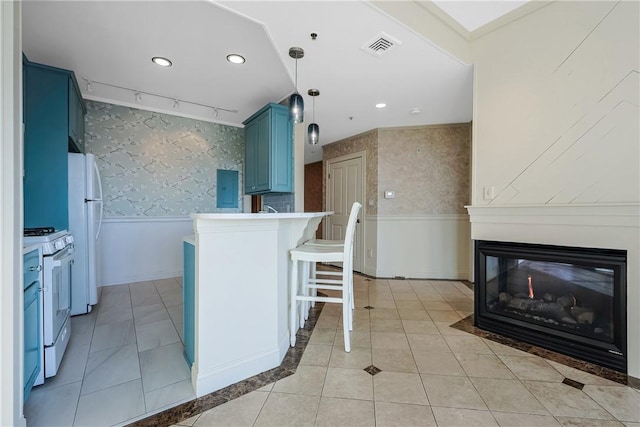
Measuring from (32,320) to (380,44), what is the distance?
281cm

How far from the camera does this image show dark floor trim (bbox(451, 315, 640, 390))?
1692 millimetres

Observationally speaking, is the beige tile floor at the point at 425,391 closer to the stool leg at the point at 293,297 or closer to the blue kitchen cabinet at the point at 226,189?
the stool leg at the point at 293,297

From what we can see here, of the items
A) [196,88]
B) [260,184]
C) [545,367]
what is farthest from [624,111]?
[196,88]

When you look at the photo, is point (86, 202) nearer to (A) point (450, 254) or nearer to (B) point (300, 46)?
(B) point (300, 46)

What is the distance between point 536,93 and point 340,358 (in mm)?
2453

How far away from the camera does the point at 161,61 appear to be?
267cm

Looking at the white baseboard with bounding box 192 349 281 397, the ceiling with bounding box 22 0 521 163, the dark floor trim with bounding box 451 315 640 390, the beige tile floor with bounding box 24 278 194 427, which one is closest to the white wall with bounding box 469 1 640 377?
the dark floor trim with bounding box 451 315 640 390

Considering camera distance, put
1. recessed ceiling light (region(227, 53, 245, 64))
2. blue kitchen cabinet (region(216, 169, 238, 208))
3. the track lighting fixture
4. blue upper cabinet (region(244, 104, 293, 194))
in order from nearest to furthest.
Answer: recessed ceiling light (region(227, 53, 245, 64)), the track lighting fixture, blue upper cabinet (region(244, 104, 293, 194)), blue kitchen cabinet (region(216, 169, 238, 208))

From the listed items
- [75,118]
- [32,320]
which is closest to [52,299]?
[32,320]

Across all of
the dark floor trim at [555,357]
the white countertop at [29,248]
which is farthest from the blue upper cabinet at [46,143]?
the dark floor trim at [555,357]

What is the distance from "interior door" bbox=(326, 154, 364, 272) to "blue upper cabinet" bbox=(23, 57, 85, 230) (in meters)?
3.62

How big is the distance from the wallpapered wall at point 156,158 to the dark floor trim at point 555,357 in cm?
367

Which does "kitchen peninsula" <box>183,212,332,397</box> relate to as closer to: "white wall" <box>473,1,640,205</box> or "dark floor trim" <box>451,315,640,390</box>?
"dark floor trim" <box>451,315,640,390</box>

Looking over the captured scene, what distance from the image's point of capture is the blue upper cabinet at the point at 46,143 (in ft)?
8.17
